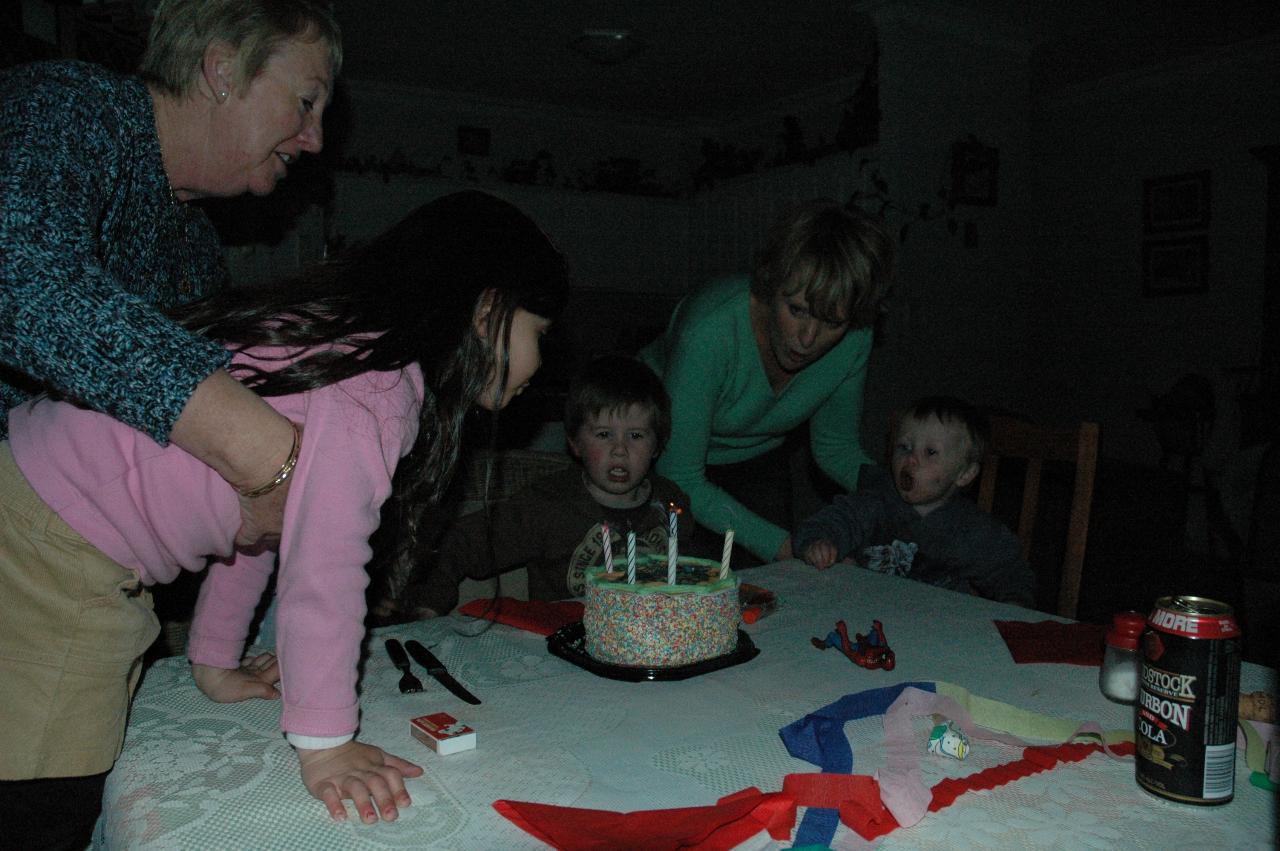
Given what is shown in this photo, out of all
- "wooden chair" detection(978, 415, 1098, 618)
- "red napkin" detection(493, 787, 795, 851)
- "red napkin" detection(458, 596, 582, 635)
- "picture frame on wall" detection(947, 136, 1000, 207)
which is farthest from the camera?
"picture frame on wall" detection(947, 136, 1000, 207)

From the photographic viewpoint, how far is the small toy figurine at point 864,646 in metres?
1.10

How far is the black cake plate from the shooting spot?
3.44 feet

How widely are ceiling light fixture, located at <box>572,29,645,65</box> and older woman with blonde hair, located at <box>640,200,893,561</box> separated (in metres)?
3.58

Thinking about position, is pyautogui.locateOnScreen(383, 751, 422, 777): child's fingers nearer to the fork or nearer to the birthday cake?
the fork

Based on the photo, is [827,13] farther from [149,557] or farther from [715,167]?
[149,557]

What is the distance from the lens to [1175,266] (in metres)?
6.09

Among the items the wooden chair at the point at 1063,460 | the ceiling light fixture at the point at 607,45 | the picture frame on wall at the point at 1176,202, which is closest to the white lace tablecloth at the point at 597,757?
the wooden chair at the point at 1063,460

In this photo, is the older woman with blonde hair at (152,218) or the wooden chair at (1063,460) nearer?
the older woman with blonde hair at (152,218)

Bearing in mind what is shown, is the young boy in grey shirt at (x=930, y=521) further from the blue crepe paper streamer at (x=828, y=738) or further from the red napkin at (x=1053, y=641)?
the blue crepe paper streamer at (x=828, y=738)

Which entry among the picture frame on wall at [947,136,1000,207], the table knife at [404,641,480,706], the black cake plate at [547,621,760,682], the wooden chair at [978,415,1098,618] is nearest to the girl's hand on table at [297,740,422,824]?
the table knife at [404,641,480,706]

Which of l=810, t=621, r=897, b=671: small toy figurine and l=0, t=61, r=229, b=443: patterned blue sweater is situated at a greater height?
l=0, t=61, r=229, b=443: patterned blue sweater

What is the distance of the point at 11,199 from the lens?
88cm

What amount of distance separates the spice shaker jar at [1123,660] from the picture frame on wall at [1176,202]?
592 centimetres

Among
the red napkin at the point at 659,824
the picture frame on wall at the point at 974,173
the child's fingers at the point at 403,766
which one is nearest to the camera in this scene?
the red napkin at the point at 659,824
